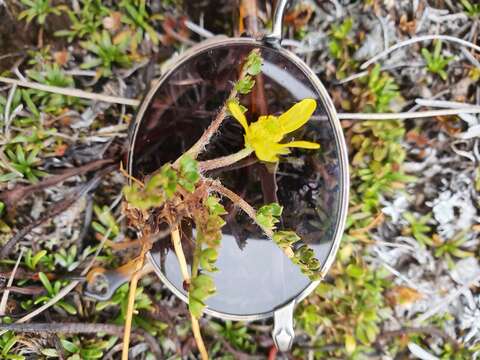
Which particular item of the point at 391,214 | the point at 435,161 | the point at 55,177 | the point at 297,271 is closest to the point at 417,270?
the point at 391,214

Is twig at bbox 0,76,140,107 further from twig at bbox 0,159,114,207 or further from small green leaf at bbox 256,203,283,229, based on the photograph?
small green leaf at bbox 256,203,283,229

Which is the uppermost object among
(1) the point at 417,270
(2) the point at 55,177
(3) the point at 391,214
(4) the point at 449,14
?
(4) the point at 449,14

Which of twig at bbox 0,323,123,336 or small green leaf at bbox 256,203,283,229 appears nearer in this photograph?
small green leaf at bbox 256,203,283,229

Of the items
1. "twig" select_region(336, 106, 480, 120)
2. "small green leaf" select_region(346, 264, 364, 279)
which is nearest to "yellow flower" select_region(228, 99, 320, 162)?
"twig" select_region(336, 106, 480, 120)

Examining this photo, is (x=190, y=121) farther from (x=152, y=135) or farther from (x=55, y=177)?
(x=55, y=177)

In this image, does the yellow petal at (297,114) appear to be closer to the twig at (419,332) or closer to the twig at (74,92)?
the twig at (74,92)

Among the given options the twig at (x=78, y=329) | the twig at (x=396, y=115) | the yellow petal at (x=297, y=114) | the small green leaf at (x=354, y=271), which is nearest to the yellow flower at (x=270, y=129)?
the yellow petal at (x=297, y=114)
